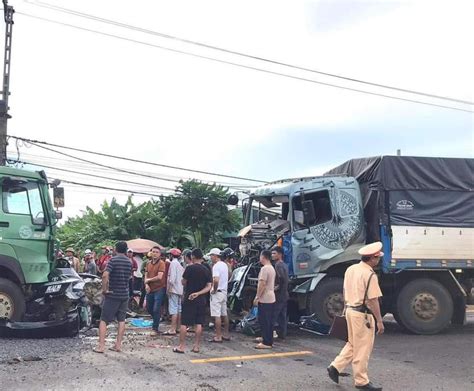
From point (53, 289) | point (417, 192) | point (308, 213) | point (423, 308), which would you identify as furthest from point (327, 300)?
point (53, 289)

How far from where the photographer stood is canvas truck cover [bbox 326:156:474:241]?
991cm

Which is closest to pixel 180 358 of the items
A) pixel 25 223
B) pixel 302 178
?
pixel 25 223

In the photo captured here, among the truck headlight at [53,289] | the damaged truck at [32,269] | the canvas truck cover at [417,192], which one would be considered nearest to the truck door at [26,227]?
the damaged truck at [32,269]

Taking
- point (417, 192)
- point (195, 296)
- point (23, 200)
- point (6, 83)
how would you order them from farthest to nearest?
point (6, 83)
point (417, 192)
point (23, 200)
point (195, 296)

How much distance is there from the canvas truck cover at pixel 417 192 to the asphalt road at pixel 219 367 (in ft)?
7.66

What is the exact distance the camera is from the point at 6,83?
46.0ft

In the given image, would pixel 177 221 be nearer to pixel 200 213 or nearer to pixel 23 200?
pixel 200 213

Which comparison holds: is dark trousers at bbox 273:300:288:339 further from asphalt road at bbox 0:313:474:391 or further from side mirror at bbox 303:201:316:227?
side mirror at bbox 303:201:316:227

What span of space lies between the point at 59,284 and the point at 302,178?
16.2 ft

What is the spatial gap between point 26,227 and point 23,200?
1.59ft

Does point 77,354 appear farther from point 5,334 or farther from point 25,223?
point 25,223

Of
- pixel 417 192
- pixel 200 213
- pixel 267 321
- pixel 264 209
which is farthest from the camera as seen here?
pixel 200 213

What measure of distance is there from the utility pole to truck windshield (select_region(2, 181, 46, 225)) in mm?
4422

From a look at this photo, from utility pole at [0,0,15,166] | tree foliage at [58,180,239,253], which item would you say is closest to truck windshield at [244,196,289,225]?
utility pole at [0,0,15,166]
